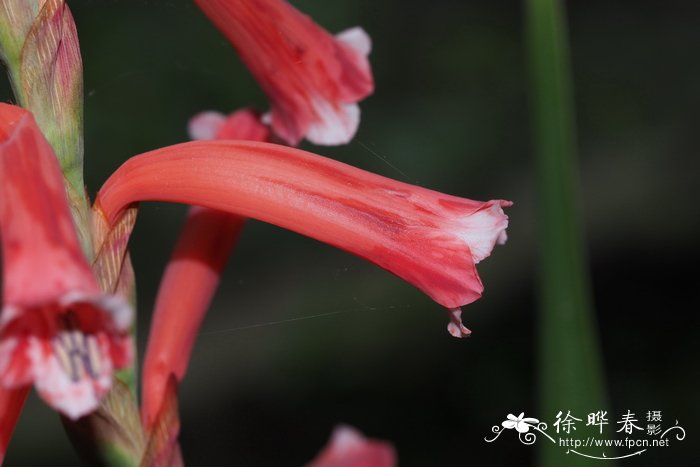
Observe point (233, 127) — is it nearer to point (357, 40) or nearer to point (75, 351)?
point (357, 40)

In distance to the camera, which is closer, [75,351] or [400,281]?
[75,351]

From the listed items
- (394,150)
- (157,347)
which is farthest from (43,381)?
(394,150)

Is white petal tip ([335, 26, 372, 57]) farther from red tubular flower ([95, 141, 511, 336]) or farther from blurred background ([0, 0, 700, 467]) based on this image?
blurred background ([0, 0, 700, 467])

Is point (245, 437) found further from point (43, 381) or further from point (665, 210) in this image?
point (43, 381)

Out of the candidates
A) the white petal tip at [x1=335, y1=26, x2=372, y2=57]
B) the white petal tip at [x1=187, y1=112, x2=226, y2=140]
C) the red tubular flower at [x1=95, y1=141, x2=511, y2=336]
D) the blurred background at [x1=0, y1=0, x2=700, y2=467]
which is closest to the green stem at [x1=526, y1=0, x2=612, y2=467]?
the red tubular flower at [x1=95, y1=141, x2=511, y2=336]

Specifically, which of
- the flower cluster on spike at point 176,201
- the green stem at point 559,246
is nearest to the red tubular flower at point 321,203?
the flower cluster on spike at point 176,201

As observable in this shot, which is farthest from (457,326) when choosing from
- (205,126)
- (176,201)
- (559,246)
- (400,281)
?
(400,281)

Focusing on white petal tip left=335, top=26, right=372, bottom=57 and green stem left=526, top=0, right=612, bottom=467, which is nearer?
green stem left=526, top=0, right=612, bottom=467
